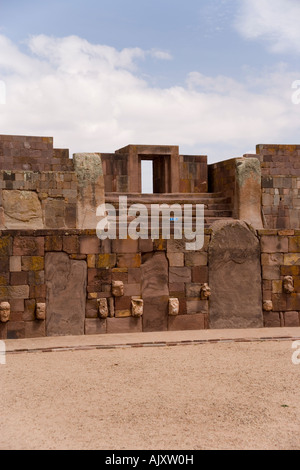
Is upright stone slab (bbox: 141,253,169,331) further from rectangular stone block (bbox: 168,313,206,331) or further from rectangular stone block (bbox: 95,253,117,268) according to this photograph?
rectangular stone block (bbox: 95,253,117,268)

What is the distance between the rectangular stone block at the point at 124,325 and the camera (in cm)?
904

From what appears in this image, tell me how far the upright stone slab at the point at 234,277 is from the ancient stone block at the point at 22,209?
175 inches

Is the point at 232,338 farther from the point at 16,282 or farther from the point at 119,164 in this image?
the point at 119,164

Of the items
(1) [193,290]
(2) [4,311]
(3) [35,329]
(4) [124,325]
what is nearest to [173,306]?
(1) [193,290]

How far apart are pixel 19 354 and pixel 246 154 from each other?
1072cm

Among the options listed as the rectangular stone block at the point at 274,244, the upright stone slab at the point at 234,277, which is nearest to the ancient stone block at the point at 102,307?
the upright stone slab at the point at 234,277

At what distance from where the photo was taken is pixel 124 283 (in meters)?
9.11

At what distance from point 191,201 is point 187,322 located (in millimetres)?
5261

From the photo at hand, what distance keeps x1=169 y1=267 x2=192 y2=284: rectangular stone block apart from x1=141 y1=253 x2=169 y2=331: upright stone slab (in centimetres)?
9

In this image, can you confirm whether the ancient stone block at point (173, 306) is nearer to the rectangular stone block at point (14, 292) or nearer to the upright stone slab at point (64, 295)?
the upright stone slab at point (64, 295)

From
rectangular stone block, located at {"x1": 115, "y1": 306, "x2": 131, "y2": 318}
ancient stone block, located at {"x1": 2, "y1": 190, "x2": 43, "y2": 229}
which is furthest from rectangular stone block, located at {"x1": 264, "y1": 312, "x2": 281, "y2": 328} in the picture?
ancient stone block, located at {"x1": 2, "y1": 190, "x2": 43, "y2": 229}

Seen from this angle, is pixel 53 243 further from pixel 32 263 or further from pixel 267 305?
pixel 267 305

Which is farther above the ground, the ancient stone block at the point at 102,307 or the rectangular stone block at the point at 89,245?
the rectangular stone block at the point at 89,245
